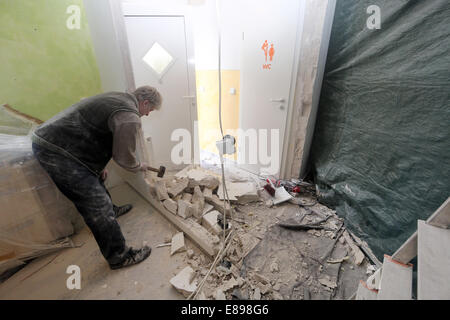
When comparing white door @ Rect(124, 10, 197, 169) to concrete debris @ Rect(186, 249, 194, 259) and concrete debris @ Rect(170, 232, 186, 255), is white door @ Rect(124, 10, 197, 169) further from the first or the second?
concrete debris @ Rect(186, 249, 194, 259)

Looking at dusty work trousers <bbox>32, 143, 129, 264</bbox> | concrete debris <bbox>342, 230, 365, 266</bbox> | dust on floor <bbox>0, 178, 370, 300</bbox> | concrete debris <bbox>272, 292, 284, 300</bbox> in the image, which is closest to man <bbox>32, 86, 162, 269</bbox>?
dusty work trousers <bbox>32, 143, 129, 264</bbox>

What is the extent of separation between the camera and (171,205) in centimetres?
173

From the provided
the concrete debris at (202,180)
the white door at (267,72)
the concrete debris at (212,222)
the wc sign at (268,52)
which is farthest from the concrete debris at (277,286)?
the wc sign at (268,52)

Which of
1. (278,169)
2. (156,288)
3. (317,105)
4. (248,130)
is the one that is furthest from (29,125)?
(317,105)

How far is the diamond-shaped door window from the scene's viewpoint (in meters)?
2.10

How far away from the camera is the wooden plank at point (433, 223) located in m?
0.83

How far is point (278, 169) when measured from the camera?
7.89 feet

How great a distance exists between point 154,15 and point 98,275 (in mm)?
2477

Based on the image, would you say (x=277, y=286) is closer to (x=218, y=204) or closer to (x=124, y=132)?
(x=218, y=204)

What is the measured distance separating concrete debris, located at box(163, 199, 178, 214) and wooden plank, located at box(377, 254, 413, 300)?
146 centimetres

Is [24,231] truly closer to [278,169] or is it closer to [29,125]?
[29,125]

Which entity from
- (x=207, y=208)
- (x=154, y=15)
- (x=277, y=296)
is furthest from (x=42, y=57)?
(x=277, y=296)

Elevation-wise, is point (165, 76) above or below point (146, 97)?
above

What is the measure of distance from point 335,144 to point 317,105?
1.58 ft
